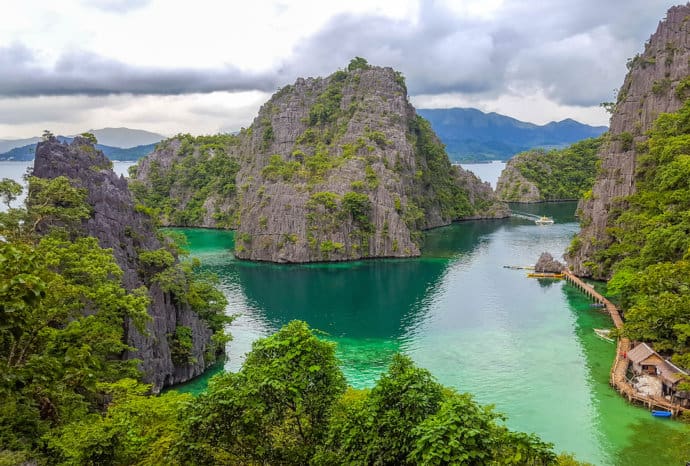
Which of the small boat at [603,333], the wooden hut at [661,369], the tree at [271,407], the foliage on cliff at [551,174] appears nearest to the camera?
the tree at [271,407]

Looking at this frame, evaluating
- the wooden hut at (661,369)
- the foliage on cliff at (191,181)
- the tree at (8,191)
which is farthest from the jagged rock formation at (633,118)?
the foliage on cliff at (191,181)

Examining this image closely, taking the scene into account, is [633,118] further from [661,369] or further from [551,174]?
[551,174]

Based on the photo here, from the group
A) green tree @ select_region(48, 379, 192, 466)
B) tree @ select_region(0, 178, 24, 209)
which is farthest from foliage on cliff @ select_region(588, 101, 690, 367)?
tree @ select_region(0, 178, 24, 209)

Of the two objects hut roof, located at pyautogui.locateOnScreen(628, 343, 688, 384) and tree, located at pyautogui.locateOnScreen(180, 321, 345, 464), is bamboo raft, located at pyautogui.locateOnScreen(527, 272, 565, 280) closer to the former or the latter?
hut roof, located at pyautogui.locateOnScreen(628, 343, 688, 384)

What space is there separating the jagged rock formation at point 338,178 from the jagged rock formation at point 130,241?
43.1 meters

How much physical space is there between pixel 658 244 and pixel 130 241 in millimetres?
41287

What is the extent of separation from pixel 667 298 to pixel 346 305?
31.3 m

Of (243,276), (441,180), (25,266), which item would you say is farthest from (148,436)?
(441,180)

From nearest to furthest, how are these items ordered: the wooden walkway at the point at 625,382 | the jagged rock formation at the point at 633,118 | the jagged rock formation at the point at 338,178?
the wooden walkway at the point at 625,382 → the jagged rock formation at the point at 633,118 → the jagged rock formation at the point at 338,178

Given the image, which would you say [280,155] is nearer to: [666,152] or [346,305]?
[346,305]

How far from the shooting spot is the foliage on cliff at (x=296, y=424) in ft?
47.2

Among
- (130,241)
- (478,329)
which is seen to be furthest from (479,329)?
(130,241)

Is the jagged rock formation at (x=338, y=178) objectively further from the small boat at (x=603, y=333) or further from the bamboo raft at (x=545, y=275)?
the small boat at (x=603, y=333)

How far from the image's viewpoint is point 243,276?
69.8 meters
